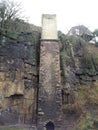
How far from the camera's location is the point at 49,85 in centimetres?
1817

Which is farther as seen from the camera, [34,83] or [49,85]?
[34,83]

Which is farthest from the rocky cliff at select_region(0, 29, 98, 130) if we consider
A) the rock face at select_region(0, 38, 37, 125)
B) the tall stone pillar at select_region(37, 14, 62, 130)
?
the tall stone pillar at select_region(37, 14, 62, 130)

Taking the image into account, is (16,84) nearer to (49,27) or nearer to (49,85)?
(49,85)

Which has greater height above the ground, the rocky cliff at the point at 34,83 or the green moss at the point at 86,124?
the rocky cliff at the point at 34,83

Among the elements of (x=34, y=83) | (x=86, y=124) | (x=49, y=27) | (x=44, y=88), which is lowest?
(x=86, y=124)

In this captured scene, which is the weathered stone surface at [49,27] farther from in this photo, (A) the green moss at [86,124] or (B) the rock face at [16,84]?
(A) the green moss at [86,124]

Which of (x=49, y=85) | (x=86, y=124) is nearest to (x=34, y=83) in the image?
(x=49, y=85)

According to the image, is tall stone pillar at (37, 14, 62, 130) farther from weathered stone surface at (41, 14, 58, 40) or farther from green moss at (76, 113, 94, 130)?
green moss at (76, 113, 94, 130)

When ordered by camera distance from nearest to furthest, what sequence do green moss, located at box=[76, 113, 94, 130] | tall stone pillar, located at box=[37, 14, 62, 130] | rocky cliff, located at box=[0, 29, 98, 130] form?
1. rocky cliff, located at box=[0, 29, 98, 130]
2. tall stone pillar, located at box=[37, 14, 62, 130]
3. green moss, located at box=[76, 113, 94, 130]

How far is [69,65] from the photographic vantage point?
20.7m

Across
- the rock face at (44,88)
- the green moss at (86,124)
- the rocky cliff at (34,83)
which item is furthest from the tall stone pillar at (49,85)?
the green moss at (86,124)

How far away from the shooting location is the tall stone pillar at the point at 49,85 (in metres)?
17.4

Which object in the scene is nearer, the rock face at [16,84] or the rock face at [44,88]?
the rock face at [16,84]

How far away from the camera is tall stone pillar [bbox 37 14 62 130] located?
1741 centimetres
